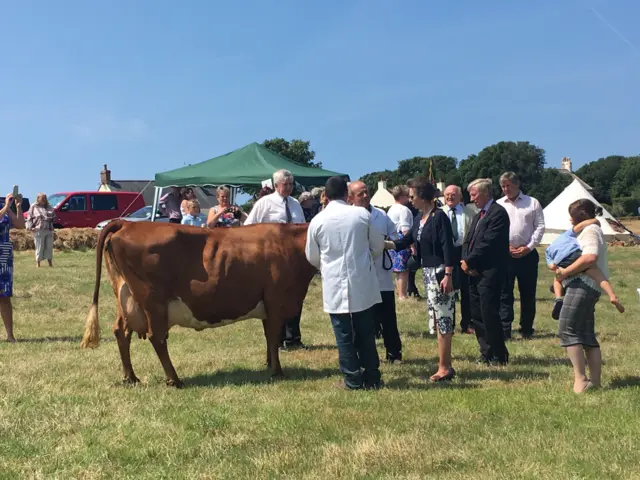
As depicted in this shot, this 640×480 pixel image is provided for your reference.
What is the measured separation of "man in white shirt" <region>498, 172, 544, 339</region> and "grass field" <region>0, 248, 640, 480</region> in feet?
1.83

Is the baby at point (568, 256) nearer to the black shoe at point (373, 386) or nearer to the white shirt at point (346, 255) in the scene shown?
the white shirt at point (346, 255)

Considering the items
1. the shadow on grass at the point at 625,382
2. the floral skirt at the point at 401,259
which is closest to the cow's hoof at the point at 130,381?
the shadow on grass at the point at 625,382

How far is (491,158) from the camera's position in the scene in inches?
2918

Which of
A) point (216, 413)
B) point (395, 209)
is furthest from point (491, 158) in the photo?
point (216, 413)

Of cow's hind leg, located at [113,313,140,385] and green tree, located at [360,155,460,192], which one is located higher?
green tree, located at [360,155,460,192]

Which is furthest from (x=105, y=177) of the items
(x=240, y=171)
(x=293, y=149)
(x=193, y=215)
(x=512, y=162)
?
(x=193, y=215)

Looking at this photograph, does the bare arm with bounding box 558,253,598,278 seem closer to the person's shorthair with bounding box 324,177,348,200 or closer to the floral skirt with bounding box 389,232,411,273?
the person's shorthair with bounding box 324,177,348,200

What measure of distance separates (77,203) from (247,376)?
24.6 meters

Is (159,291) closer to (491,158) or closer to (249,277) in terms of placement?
(249,277)

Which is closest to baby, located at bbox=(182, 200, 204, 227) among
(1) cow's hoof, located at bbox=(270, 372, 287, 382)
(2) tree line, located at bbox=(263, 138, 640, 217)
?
(1) cow's hoof, located at bbox=(270, 372, 287, 382)

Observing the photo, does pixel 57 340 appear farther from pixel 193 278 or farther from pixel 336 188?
pixel 336 188

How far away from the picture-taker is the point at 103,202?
29.4 m

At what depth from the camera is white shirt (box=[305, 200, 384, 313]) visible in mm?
5781

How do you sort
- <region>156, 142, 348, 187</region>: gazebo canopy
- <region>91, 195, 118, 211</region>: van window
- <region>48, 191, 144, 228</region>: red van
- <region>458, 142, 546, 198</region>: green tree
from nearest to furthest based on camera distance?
1. <region>156, 142, 348, 187</region>: gazebo canopy
2. <region>48, 191, 144, 228</region>: red van
3. <region>91, 195, 118, 211</region>: van window
4. <region>458, 142, 546, 198</region>: green tree
